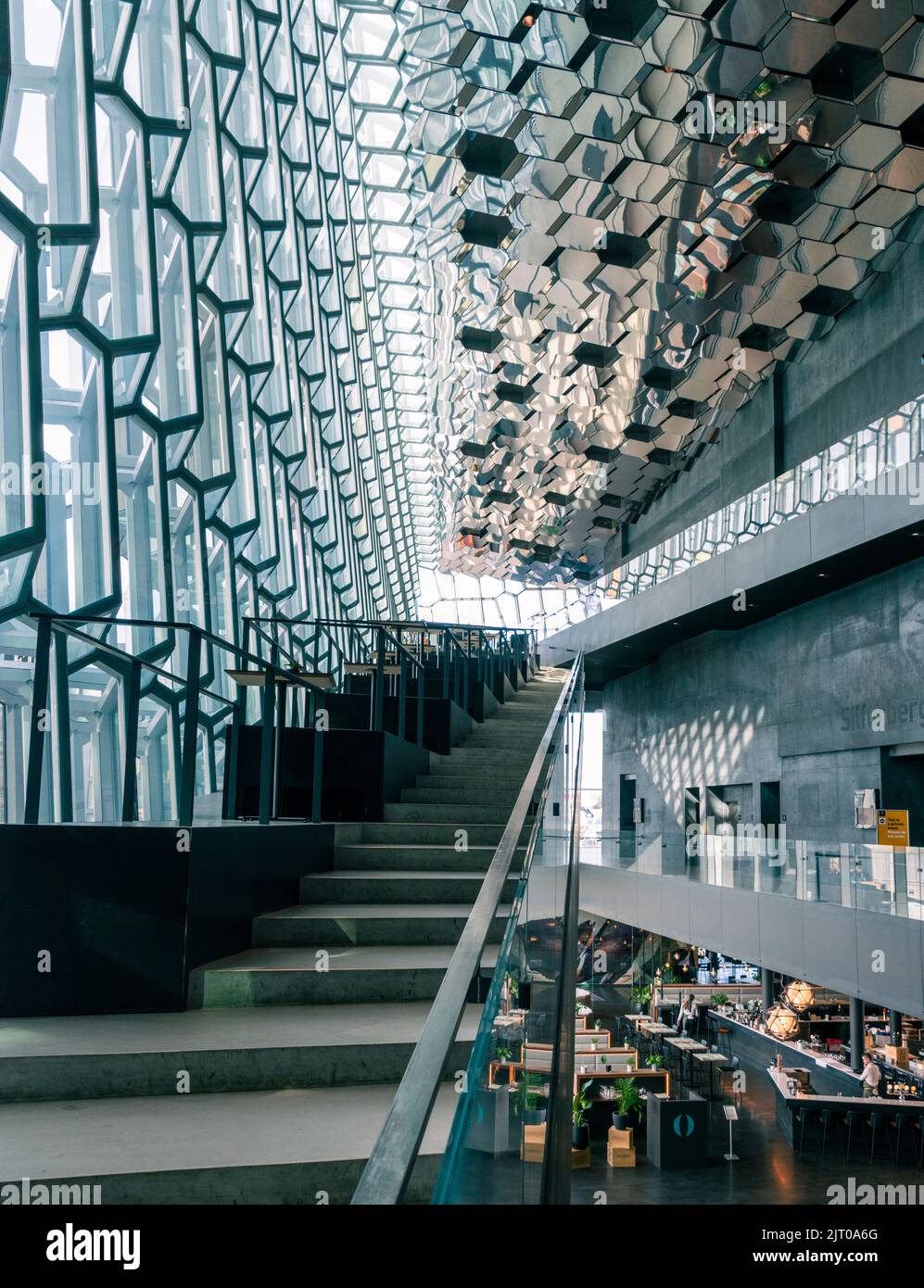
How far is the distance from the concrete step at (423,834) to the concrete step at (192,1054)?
2.33 m

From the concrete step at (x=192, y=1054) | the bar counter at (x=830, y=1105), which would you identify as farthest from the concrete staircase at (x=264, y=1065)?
the bar counter at (x=830, y=1105)

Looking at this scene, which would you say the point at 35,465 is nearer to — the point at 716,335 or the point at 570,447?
the point at 716,335

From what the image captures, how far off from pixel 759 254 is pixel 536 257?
12.1 ft

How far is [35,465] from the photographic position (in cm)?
592

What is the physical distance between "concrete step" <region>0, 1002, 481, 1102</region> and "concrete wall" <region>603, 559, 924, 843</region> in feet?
47.0

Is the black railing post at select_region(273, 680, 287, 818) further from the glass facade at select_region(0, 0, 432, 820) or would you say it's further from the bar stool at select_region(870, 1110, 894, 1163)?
the bar stool at select_region(870, 1110, 894, 1163)

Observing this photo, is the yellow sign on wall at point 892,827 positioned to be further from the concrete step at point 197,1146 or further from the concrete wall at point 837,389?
the concrete step at point 197,1146

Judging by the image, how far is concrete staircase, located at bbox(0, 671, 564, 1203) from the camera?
273 centimetres

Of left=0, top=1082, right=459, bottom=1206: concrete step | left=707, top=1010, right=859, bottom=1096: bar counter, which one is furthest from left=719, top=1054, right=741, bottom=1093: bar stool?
left=0, top=1082, right=459, bottom=1206: concrete step

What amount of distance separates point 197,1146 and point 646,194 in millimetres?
14468

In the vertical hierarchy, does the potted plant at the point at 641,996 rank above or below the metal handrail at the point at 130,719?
below

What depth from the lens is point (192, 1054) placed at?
10.9 ft

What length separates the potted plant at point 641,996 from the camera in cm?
2567

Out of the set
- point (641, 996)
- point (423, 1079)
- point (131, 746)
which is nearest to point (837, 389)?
point (641, 996)
